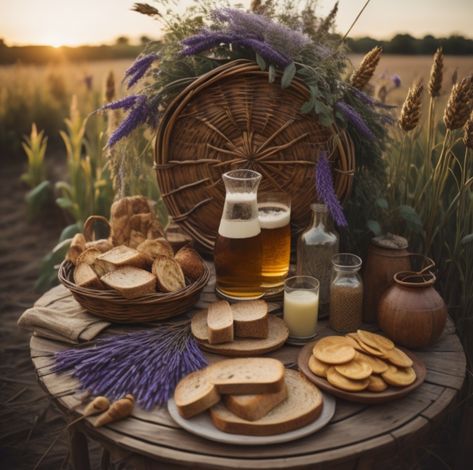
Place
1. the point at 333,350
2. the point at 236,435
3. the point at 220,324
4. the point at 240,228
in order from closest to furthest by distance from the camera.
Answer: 1. the point at 236,435
2. the point at 333,350
3. the point at 220,324
4. the point at 240,228

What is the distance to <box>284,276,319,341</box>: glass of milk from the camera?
5.42 feet

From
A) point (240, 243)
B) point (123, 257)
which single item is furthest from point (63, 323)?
point (240, 243)

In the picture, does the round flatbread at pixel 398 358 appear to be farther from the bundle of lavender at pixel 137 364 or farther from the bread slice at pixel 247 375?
the bundle of lavender at pixel 137 364

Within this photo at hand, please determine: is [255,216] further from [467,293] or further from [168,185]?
[467,293]

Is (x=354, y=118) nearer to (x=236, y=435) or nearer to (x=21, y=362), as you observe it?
(x=236, y=435)

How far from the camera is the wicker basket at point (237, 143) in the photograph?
6.34ft

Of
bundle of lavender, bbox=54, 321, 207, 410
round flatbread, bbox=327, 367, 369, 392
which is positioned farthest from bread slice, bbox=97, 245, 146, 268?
round flatbread, bbox=327, 367, 369, 392

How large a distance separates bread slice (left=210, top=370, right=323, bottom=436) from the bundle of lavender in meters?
0.19

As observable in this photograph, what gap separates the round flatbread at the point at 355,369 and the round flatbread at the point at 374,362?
0.04 feet

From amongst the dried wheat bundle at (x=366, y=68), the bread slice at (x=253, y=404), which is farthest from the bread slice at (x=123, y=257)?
the dried wheat bundle at (x=366, y=68)

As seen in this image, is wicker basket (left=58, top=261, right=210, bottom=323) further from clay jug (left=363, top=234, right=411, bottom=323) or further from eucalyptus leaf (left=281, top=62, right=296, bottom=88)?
eucalyptus leaf (left=281, top=62, right=296, bottom=88)

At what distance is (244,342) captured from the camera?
5.34 feet

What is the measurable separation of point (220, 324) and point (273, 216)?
433 mm

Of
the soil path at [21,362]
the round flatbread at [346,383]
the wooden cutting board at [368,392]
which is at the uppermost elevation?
the round flatbread at [346,383]
